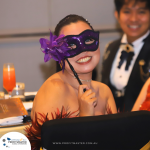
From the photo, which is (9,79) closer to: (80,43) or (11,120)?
(11,120)

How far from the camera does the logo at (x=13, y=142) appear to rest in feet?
2.59

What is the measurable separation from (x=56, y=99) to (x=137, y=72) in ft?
4.47

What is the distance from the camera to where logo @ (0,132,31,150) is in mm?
790

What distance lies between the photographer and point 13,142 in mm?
798

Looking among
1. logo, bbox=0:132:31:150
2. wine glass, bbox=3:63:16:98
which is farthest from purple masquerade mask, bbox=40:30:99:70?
wine glass, bbox=3:63:16:98

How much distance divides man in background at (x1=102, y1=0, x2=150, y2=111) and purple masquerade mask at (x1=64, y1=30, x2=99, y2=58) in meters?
1.20

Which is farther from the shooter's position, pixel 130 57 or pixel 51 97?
pixel 130 57

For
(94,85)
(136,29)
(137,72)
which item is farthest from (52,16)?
(94,85)

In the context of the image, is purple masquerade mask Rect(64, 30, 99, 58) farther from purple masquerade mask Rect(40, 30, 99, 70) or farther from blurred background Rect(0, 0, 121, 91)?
blurred background Rect(0, 0, 121, 91)

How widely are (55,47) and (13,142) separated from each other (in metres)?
0.41

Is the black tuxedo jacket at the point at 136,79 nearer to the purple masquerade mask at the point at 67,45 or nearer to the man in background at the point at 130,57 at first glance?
the man in background at the point at 130,57

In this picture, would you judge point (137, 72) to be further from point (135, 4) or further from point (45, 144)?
point (45, 144)

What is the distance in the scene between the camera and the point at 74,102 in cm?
104

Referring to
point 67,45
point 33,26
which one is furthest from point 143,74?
point 33,26
